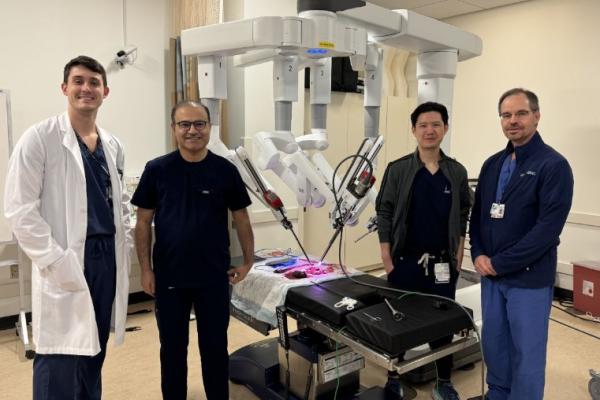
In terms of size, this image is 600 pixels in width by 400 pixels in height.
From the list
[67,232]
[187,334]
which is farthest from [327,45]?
[187,334]

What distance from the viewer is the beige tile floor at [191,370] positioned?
2.48 meters

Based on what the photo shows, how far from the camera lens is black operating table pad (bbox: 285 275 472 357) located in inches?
61.4

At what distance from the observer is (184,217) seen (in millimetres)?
1897

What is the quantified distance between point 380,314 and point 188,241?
2.65 feet

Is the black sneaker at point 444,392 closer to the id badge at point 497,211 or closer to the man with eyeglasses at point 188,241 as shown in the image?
the id badge at point 497,211

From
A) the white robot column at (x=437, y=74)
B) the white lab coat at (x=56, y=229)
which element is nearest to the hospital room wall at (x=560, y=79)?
the white robot column at (x=437, y=74)

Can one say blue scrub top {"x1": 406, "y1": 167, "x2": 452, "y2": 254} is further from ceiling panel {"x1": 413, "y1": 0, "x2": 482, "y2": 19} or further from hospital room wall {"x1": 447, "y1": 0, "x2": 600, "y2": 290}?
ceiling panel {"x1": 413, "y1": 0, "x2": 482, "y2": 19}

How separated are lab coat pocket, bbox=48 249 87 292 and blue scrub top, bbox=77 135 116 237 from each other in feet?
0.41

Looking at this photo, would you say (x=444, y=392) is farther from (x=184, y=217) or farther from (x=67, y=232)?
(x=67, y=232)

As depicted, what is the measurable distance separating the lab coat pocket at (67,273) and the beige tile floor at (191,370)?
100 centimetres

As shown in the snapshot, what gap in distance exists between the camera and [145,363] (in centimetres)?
279

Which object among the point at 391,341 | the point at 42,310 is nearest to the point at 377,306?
the point at 391,341

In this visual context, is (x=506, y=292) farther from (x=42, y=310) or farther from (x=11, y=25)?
(x=11, y=25)

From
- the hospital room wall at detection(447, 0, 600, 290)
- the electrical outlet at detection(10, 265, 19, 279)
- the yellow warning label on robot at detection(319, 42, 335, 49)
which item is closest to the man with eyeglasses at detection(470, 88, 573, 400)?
the yellow warning label on robot at detection(319, 42, 335, 49)
